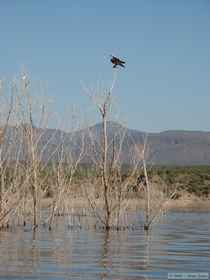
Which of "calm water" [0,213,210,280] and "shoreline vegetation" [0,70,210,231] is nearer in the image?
"calm water" [0,213,210,280]

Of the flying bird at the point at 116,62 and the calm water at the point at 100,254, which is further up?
the flying bird at the point at 116,62

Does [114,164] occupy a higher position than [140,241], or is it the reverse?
[114,164]

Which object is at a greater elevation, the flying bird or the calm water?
the flying bird

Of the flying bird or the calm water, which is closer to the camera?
the calm water

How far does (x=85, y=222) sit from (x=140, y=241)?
6.74 meters

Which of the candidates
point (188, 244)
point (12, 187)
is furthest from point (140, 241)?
point (12, 187)

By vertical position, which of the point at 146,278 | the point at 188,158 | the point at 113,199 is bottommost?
the point at 146,278

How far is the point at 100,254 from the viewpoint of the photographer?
15.1 meters

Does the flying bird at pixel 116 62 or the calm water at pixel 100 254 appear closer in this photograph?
the calm water at pixel 100 254

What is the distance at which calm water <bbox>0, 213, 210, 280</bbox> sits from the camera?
11936mm

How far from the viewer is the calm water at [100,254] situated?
1194 centimetres

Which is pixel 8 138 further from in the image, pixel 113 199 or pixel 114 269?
pixel 114 269

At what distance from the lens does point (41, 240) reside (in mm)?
18141

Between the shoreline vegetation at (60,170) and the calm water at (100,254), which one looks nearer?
the calm water at (100,254)
